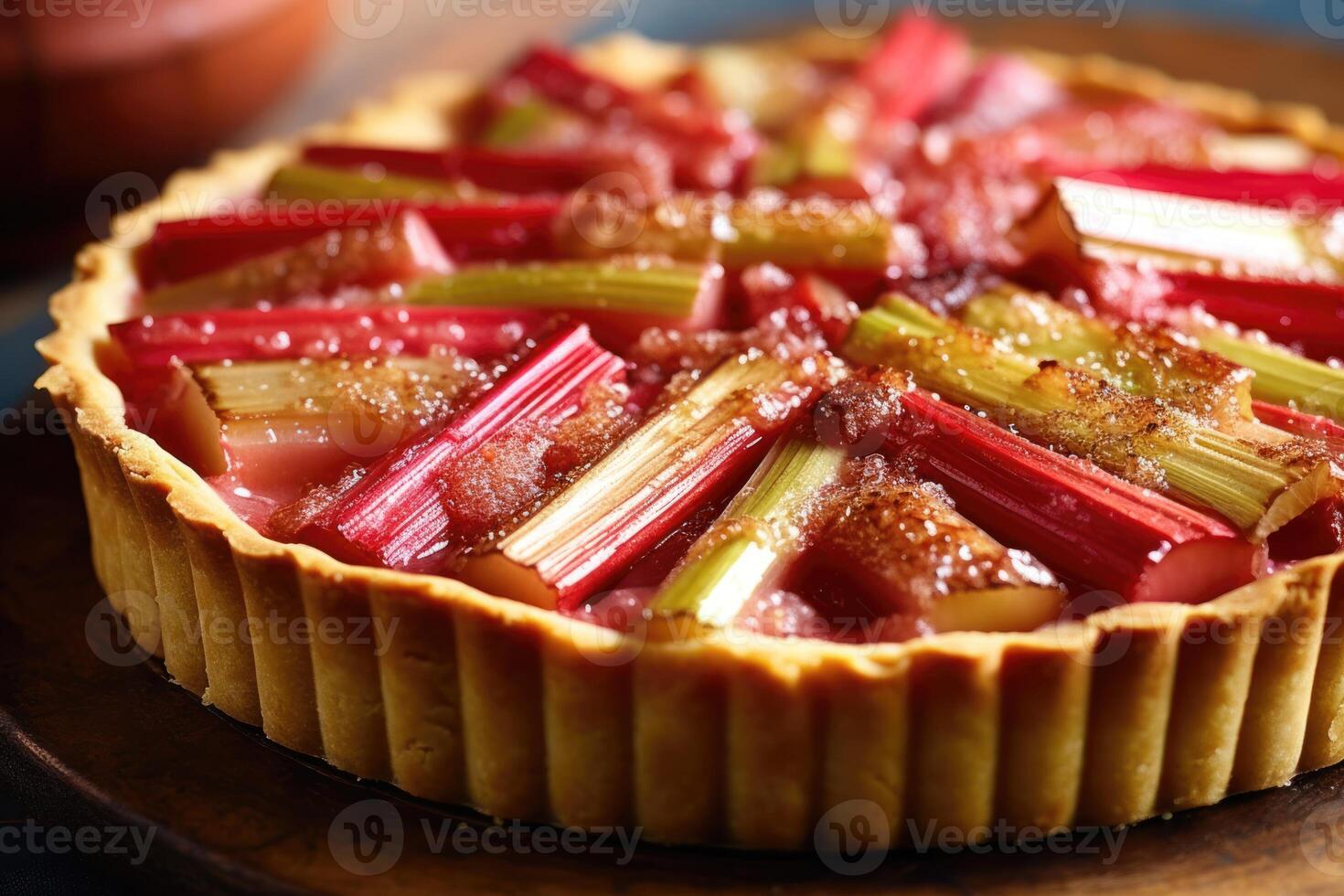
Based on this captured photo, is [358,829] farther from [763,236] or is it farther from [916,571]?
[763,236]

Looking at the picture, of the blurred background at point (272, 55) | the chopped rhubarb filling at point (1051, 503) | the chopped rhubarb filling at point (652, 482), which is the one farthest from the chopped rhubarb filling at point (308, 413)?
the blurred background at point (272, 55)

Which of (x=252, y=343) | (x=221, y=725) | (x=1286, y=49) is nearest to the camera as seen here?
(x=221, y=725)

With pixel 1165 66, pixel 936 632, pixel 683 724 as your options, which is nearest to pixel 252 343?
pixel 683 724

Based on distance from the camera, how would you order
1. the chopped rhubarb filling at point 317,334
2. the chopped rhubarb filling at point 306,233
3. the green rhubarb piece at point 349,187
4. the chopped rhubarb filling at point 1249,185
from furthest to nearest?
the green rhubarb piece at point 349,187 → the chopped rhubarb filling at point 1249,185 → the chopped rhubarb filling at point 306,233 → the chopped rhubarb filling at point 317,334

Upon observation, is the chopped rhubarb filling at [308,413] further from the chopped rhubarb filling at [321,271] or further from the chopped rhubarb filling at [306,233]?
the chopped rhubarb filling at [306,233]

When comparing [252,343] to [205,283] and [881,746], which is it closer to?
A: [205,283]

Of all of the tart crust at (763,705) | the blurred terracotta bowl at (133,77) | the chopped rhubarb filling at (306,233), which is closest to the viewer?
the tart crust at (763,705)

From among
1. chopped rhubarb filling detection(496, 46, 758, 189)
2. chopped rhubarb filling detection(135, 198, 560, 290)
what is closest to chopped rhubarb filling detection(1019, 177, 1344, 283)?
chopped rhubarb filling detection(496, 46, 758, 189)
